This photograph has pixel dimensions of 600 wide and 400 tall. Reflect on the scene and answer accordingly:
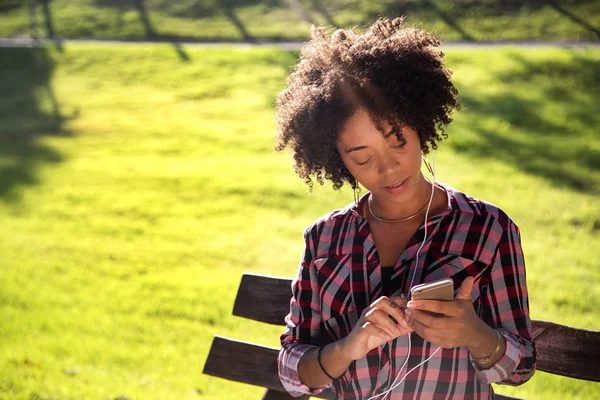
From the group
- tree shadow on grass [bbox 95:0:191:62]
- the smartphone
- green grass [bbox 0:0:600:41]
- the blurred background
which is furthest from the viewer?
tree shadow on grass [bbox 95:0:191:62]

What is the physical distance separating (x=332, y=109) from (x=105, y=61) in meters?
18.3

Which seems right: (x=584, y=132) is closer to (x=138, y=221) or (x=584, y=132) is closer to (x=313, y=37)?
(x=138, y=221)

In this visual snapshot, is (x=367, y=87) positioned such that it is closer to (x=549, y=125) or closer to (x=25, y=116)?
(x=549, y=125)

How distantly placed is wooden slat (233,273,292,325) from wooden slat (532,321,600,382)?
0.94 m

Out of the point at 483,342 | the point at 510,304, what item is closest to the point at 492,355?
the point at 483,342

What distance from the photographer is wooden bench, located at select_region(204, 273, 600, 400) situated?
2568 millimetres

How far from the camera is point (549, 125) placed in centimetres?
1149

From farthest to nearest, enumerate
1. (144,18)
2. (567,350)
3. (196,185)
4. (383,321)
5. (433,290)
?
(144,18)
(196,185)
(567,350)
(383,321)
(433,290)

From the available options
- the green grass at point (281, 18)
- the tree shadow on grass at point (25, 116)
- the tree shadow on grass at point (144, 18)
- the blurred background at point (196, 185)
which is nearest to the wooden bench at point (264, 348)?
the blurred background at point (196, 185)

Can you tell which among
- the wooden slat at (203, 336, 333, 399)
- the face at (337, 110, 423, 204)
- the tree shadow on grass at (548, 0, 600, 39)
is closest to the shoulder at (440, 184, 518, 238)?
the face at (337, 110, 423, 204)

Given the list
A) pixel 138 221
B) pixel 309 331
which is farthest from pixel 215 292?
pixel 309 331

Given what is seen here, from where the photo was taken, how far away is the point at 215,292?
6793 millimetres

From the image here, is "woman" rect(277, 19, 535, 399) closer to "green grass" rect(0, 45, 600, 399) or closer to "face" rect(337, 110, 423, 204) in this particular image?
"face" rect(337, 110, 423, 204)

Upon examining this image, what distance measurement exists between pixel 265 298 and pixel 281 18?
20.8 m
